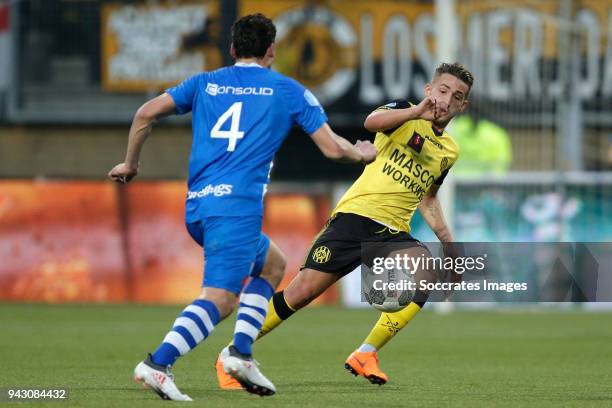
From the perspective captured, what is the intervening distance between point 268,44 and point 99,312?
1178cm

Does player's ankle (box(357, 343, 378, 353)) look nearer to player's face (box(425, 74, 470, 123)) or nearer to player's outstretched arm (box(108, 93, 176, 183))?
player's face (box(425, 74, 470, 123))

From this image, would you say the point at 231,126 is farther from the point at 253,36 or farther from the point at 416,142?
the point at 416,142

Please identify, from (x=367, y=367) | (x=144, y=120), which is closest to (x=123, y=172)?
(x=144, y=120)

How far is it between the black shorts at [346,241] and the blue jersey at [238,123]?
180cm

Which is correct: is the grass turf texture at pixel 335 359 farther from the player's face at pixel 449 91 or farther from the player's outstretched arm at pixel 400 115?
the player's face at pixel 449 91

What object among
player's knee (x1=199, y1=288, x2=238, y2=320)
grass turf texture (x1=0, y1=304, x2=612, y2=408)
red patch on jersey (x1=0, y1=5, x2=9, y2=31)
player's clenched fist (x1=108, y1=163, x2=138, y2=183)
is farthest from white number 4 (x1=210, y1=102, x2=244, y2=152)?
red patch on jersey (x1=0, y1=5, x2=9, y2=31)

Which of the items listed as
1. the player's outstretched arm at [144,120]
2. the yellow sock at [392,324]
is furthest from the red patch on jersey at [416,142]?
the player's outstretched arm at [144,120]

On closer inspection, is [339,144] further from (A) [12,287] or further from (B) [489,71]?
(B) [489,71]

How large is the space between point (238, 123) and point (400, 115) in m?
1.42

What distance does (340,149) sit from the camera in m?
7.51

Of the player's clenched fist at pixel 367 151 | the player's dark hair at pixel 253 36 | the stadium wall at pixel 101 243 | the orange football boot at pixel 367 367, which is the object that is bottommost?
the stadium wall at pixel 101 243

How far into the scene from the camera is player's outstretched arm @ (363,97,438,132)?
322 inches

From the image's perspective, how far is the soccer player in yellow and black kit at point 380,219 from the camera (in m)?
9.38

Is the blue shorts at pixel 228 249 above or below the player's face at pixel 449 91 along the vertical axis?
below
